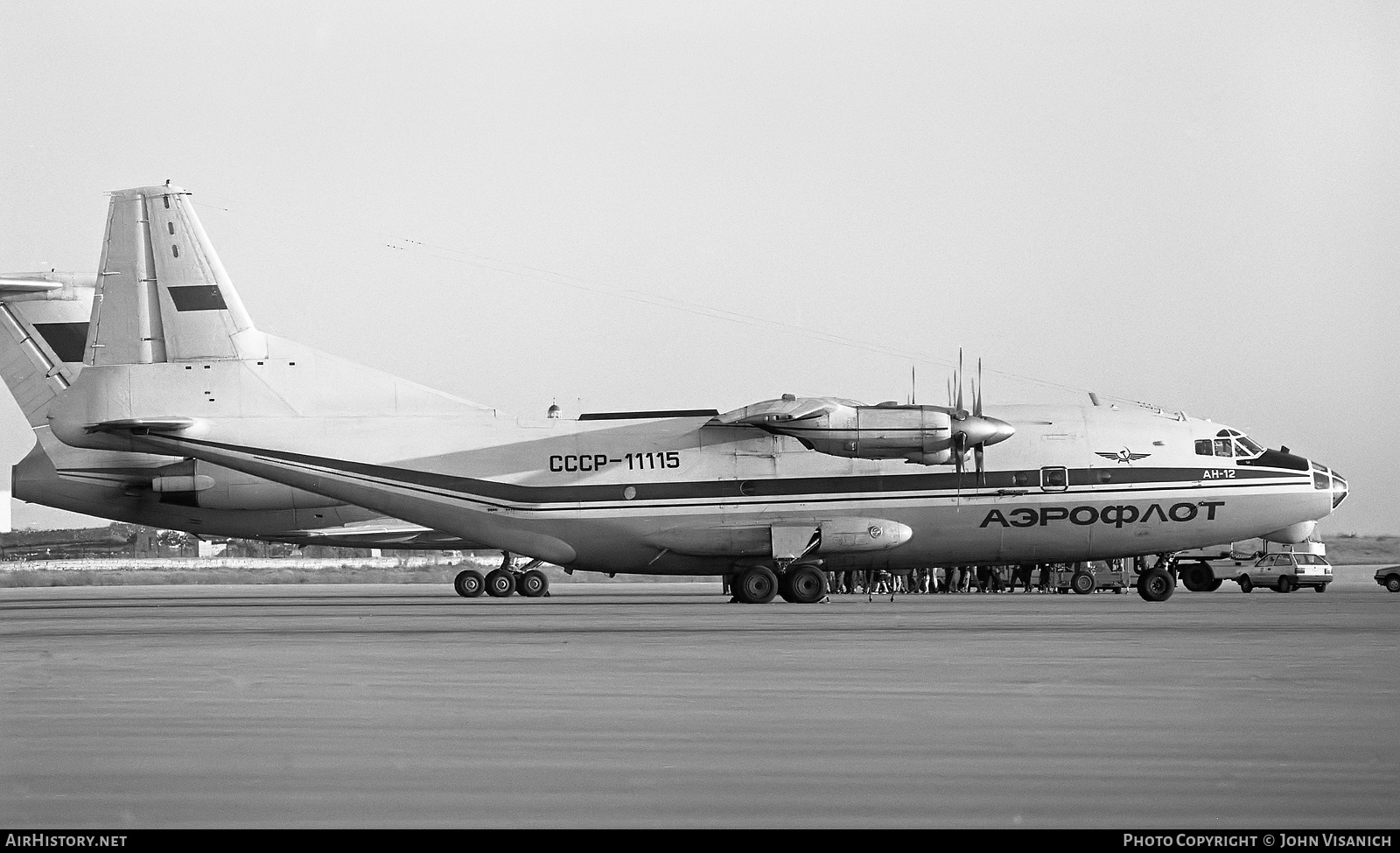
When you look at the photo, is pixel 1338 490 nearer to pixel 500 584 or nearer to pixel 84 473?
pixel 500 584

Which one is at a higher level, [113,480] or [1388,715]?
[113,480]

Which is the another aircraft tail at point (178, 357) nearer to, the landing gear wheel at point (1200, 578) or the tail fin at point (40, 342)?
the tail fin at point (40, 342)

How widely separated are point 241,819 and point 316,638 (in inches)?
631

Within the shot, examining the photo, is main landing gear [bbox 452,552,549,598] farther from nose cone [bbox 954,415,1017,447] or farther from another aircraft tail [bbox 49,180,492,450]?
nose cone [bbox 954,415,1017,447]

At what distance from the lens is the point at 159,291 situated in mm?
37312

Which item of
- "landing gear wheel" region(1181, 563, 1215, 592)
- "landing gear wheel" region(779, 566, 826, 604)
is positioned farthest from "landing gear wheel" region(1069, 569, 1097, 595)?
"landing gear wheel" region(779, 566, 826, 604)

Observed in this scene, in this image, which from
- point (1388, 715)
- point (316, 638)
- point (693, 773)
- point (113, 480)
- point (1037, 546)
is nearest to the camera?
point (693, 773)

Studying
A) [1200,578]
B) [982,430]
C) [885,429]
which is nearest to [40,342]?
[885,429]

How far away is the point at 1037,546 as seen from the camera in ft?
126

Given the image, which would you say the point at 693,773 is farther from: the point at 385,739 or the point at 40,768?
the point at 40,768
